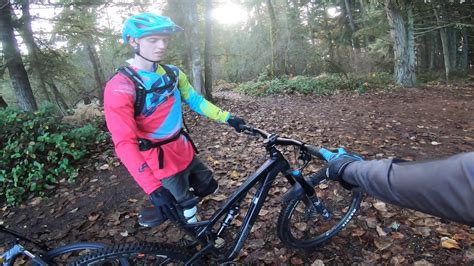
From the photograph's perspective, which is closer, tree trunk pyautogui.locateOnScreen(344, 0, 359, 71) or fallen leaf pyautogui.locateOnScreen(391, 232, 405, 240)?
fallen leaf pyautogui.locateOnScreen(391, 232, 405, 240)

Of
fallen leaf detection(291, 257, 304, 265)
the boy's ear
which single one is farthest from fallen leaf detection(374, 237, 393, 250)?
the boy's ear

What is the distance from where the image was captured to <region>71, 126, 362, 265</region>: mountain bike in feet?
7.38

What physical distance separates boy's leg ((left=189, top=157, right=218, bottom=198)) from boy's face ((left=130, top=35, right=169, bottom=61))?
122 centimetres

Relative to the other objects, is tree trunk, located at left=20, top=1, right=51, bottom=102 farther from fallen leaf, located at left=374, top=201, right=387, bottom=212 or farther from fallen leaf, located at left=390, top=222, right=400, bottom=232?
fallen leaf, located at left=390, top=222, right=400, bottom=232

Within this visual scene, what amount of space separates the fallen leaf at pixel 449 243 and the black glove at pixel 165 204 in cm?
265

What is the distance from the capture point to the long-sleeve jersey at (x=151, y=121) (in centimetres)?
226

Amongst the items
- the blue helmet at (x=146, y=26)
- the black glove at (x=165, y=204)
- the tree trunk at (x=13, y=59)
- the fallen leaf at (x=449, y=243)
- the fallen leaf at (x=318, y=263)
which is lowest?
the fallen leaf at (x=318, y=263)

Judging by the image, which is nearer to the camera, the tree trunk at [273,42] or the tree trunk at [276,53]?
the tree trunk at [273,42]

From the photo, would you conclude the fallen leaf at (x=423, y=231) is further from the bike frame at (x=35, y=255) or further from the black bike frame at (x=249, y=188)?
the bike frame at (x=35, y=255)

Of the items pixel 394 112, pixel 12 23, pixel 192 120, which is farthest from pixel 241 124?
pixel 12 23

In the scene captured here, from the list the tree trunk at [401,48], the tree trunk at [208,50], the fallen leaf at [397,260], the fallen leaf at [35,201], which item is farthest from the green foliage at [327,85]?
the fallen leaf at [35,201]

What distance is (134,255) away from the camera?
218 cm

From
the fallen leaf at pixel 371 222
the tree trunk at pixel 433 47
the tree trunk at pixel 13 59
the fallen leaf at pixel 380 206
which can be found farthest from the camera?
the tree trunk at pixel 433 47

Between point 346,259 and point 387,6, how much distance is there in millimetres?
12197
